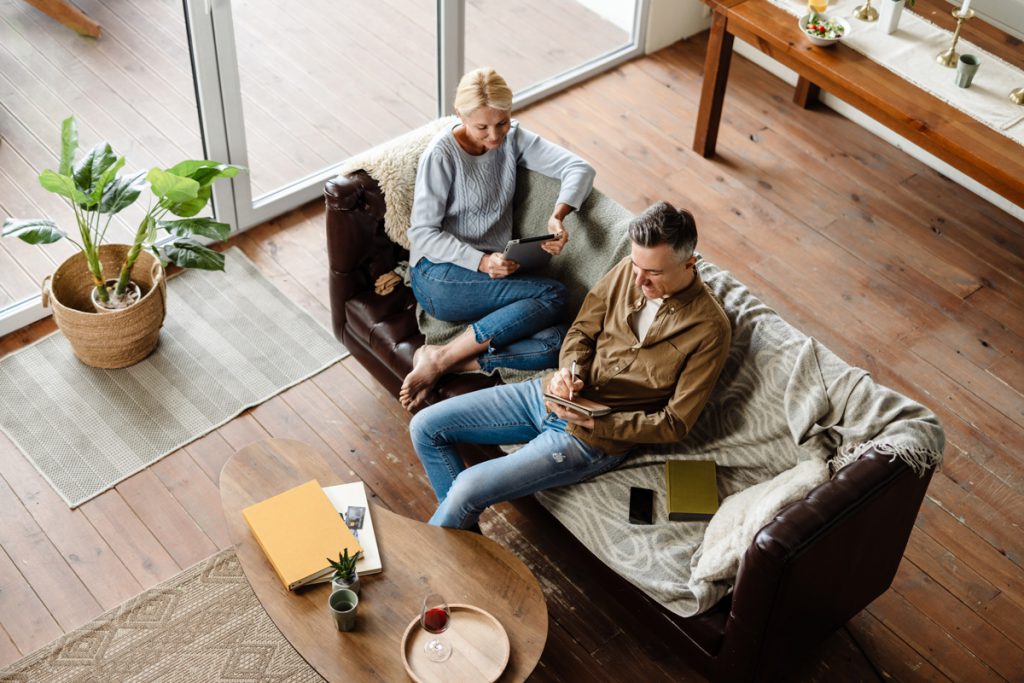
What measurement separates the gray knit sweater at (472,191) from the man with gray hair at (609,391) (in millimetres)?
437

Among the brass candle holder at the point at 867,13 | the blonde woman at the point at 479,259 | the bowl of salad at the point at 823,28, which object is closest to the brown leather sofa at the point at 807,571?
the blonde woman at the point at 479,259

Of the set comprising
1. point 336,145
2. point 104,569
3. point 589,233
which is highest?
point 589,233

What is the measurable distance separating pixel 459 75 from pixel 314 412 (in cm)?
165

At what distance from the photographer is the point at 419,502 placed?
350 cm

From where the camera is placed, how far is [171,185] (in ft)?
11.5

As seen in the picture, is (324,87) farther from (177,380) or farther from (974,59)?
(974,59)

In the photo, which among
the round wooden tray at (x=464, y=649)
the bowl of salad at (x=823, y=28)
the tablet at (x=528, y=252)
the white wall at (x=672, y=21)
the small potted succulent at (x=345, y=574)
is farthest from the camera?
the white wall at (x=672, y=21)

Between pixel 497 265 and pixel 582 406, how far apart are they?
1.92 feet

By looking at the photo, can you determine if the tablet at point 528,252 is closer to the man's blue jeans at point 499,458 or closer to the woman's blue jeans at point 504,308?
the woman's blue jeans at point 504,308

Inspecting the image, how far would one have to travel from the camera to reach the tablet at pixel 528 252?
329 centimetres

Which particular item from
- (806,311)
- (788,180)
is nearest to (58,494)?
(806,311)

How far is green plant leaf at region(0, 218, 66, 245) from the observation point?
3.46 meters

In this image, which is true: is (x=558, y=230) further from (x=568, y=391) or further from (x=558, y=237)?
(x=568, y=391)

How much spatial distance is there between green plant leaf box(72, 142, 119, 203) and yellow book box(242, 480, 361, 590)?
133 cm
